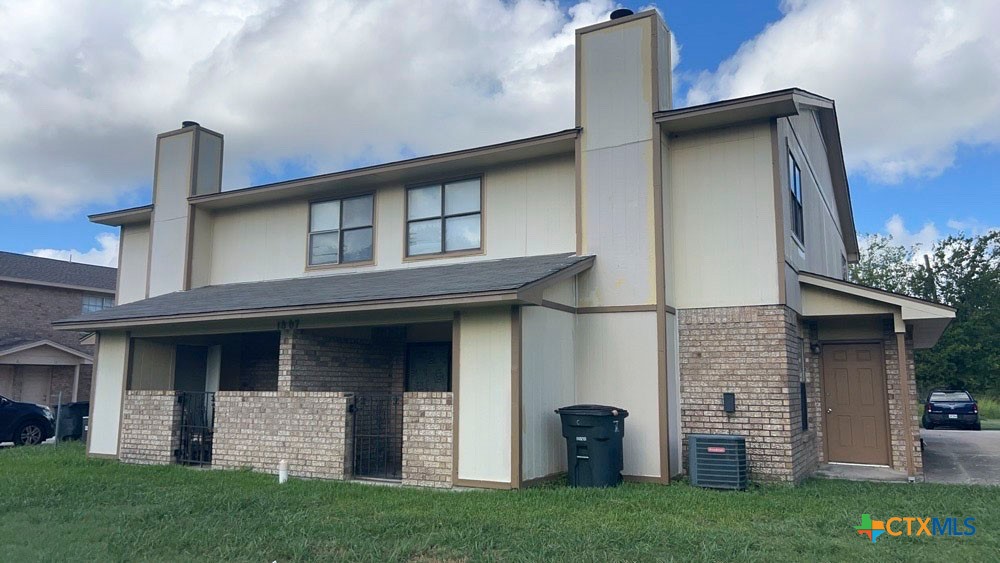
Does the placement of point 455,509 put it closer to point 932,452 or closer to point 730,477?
point 730,477

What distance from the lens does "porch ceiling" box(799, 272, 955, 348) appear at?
1081cm

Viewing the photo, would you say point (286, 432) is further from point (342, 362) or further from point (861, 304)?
point (861, 304)

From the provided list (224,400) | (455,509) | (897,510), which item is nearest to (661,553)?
(455,509)

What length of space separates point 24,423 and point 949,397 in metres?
26.1

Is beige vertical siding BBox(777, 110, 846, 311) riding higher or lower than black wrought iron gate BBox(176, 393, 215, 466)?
higher

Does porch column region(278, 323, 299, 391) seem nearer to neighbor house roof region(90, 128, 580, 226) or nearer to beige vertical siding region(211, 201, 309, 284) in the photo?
beige vertical siding region(211, 201, 309, 284)

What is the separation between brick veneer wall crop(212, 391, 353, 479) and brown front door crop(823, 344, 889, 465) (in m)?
7.94

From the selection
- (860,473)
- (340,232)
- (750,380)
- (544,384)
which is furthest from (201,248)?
(860,473)

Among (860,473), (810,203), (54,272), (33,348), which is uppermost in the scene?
(54,272)

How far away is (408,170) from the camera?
13.2 metres

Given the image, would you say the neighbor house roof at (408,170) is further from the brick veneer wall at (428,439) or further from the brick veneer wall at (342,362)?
the brick veneer wall at (428,439)

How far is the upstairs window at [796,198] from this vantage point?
11.9 meters

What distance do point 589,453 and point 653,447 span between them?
1.11 m

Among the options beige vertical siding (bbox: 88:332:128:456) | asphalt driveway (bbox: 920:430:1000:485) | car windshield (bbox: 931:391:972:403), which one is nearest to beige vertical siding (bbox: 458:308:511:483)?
asphalt driveway (bbox: 920:430:1000:485)
